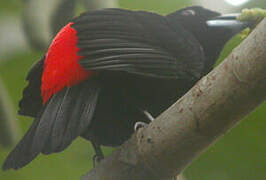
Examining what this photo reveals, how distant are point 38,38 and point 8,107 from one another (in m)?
0.36

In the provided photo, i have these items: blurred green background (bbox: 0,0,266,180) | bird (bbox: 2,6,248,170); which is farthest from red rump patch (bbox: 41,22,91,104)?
blurred green background (bbox: 0,0,266,180)

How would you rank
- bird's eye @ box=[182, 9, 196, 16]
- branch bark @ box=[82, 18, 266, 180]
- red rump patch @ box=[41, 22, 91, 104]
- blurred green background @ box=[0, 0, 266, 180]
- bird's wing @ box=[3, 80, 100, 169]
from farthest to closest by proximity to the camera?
bird's eye @ box=[182, 9, 196, 16] → blurred green background @ box=[0, 0, 266, 180] → red rump patch @ box=[41, 22, 91, 104] → bird's wing @ box=[3, 80, 100, 169] → branch bark @ box=[82, 18, 266, 180]

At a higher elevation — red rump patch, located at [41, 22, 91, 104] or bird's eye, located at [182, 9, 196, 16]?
red rump patch, located at [41, 22, 91, 104]

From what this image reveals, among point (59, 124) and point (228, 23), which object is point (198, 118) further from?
point (228, 23)

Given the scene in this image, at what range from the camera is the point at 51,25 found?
2.11 meters

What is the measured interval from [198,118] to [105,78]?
1.79 ft

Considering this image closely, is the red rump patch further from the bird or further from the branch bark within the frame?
the branch bark

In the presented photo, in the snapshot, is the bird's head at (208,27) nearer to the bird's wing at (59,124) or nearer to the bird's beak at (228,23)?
the bird's beak at (228,23)

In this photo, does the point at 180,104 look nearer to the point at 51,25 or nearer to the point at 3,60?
the point at 51,25

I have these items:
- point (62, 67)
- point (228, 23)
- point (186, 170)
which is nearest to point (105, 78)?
point (62, 67)

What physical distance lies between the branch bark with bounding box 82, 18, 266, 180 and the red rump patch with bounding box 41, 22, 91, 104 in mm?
349

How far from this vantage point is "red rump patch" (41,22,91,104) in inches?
65.6

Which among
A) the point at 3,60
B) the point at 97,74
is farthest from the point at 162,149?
the point at 3,60

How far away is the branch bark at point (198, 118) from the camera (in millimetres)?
1150
